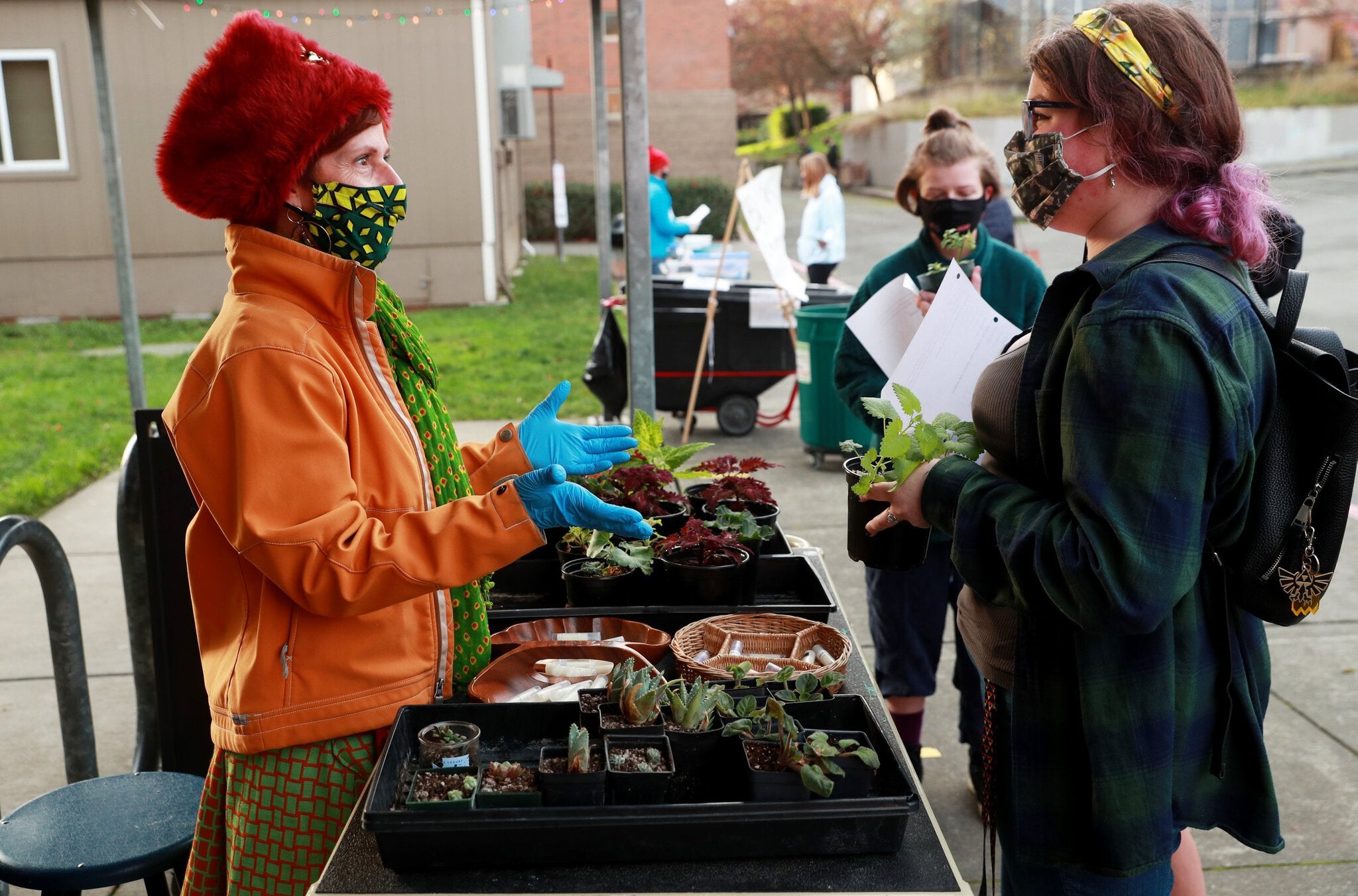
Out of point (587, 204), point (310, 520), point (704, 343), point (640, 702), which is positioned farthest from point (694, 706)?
point (587, 204)

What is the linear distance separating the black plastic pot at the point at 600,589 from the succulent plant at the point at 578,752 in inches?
33.3

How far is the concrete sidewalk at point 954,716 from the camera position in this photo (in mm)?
3246

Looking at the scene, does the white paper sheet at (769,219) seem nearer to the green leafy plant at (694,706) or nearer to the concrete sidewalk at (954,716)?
the concrete sidewalk at (954,716)

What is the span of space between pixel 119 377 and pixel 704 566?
9.74 metres

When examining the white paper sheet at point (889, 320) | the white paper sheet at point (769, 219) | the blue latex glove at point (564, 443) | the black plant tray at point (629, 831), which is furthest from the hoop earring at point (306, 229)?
the white paper sheet at point (769, 219)

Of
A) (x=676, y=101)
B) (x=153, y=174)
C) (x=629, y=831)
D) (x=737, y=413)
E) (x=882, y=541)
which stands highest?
(x=676, y=101)

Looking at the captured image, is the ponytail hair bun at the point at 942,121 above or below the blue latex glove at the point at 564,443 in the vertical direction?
above

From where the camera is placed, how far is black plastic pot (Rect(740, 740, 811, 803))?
1605 millimetres

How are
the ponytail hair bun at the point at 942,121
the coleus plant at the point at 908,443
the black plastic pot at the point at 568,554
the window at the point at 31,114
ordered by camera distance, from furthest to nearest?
the window at the point at 31,114
the ponytail hair bun at the point at 942,121
the black plastic pot at the point at 568,554
the coleus plant at the point at 908,443

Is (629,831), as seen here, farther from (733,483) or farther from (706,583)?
(733,483)

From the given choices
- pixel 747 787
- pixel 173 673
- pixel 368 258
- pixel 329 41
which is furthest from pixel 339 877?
pixel 329 41

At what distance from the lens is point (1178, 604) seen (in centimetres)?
173

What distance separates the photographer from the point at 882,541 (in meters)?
2.05

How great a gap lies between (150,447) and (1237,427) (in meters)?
2.48
